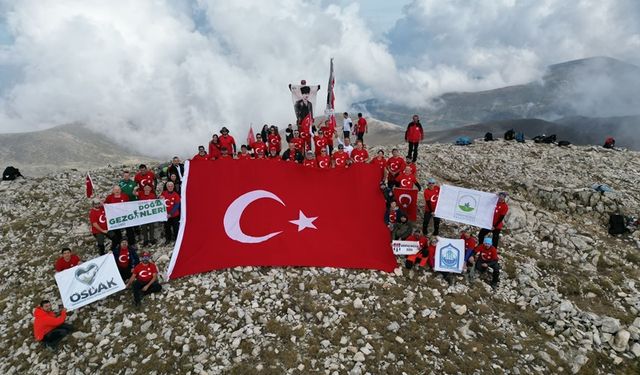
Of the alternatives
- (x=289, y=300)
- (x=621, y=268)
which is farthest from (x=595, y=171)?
(x=289, y=300)

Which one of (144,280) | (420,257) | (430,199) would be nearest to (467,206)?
(430,199)

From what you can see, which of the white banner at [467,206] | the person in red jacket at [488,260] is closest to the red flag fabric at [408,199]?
the white banner at [467,206]

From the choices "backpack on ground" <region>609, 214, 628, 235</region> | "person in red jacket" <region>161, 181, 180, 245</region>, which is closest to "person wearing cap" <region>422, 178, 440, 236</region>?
"backpack on ground" <region>609, 214, 628, 235</region>

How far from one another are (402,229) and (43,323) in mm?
12048

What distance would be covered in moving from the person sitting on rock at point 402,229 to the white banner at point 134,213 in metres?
9.10

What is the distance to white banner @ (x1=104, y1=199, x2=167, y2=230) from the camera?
14.1 meters

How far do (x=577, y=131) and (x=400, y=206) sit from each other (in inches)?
6705

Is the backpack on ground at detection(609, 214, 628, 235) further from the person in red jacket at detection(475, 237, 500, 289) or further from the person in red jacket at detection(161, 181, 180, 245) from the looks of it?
the person in red jacket at detection(161, 181, 180, 245)

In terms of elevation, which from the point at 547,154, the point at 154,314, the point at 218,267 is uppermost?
the point at 547,154

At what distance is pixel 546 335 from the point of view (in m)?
11.5

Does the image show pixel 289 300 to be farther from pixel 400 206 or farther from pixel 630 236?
pixel 630 236

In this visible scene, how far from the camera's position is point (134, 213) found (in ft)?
47.2

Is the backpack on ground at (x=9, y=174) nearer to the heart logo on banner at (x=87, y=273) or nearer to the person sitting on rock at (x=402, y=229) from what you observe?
the heart logo on banner at (x=87, y=273)

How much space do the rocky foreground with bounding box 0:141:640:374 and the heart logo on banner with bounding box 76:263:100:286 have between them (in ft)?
2.85
